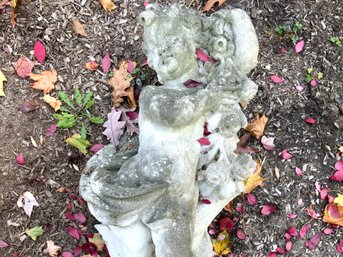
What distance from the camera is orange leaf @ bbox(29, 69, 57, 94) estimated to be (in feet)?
14.4

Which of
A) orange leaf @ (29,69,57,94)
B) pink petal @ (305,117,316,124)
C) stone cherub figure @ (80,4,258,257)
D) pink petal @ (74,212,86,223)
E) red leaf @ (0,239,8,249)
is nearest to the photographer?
Answer: stone cherub figure @ (80,4,258,257)

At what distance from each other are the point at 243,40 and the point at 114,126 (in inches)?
50.1

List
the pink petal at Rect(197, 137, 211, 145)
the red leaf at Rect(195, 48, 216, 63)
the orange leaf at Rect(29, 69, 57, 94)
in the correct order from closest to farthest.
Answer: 1. the pink petal at Rect(197, 137, 211, 145)
2. the red leaf at Rect(195, 48, 216, 63)
3. the orange leaf at Rect(29, 69, 57, 94)

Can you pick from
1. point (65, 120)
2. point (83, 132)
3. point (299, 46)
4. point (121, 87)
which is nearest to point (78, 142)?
point (83, 132)

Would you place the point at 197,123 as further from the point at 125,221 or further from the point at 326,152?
the point at 326,152

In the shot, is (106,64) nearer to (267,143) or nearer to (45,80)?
(45,80)

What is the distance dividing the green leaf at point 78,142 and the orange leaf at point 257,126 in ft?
4.02

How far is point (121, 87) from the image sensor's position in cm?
435

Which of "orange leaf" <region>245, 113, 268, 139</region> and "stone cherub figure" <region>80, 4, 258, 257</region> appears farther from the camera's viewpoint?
"orange leaf" <region>245, 113, 268, 139</region>

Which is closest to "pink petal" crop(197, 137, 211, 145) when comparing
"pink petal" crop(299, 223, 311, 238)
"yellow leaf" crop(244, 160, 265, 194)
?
"yellow leaf" crop(244, 160, 265, 194)

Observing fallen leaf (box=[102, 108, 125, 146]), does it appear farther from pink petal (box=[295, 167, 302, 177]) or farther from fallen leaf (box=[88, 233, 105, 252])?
pink petal (box=[295, 167, 302, 177])

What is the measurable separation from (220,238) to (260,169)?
1.97ft

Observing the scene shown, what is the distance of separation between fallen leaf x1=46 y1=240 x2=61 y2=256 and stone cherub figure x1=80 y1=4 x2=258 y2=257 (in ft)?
2.64

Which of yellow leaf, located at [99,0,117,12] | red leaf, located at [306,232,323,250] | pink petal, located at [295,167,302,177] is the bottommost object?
red leaf, located at [306,232,323,250]
